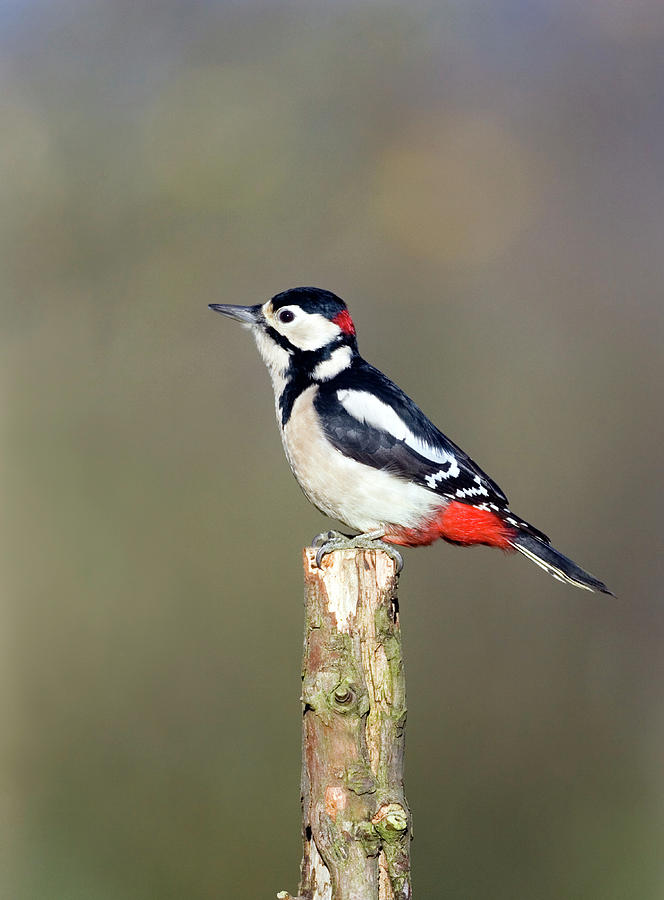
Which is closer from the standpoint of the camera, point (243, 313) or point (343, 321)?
point (343, 321)

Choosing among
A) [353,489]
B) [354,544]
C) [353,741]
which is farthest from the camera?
[353,489]

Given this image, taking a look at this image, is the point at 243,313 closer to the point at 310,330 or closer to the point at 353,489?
the point at 310,330

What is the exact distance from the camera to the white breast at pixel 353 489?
2.95 meters

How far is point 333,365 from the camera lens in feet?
10.7

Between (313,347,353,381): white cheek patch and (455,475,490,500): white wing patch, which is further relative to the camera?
(313,347,353,381): white cheek patch

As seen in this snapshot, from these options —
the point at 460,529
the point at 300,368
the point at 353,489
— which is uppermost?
the point at 300,368

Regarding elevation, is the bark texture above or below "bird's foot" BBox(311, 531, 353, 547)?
below

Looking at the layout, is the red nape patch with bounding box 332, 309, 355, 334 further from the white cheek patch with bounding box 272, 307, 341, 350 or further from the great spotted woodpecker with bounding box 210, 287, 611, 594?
the great spotted woodpecker with bounding box 210, 287, 611, 594

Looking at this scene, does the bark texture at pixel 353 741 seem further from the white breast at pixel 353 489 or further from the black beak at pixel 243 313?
the black beak at pixel 243 313

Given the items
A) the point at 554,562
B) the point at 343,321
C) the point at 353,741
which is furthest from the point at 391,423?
the point at 353,741

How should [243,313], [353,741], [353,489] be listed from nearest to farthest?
1. [353,741]
2. [353,489]
3. [243,313]

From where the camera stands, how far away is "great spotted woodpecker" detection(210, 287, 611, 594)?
296 cm

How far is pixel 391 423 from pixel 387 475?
165 millimetres

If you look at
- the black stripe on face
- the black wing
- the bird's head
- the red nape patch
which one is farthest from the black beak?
the black wing
